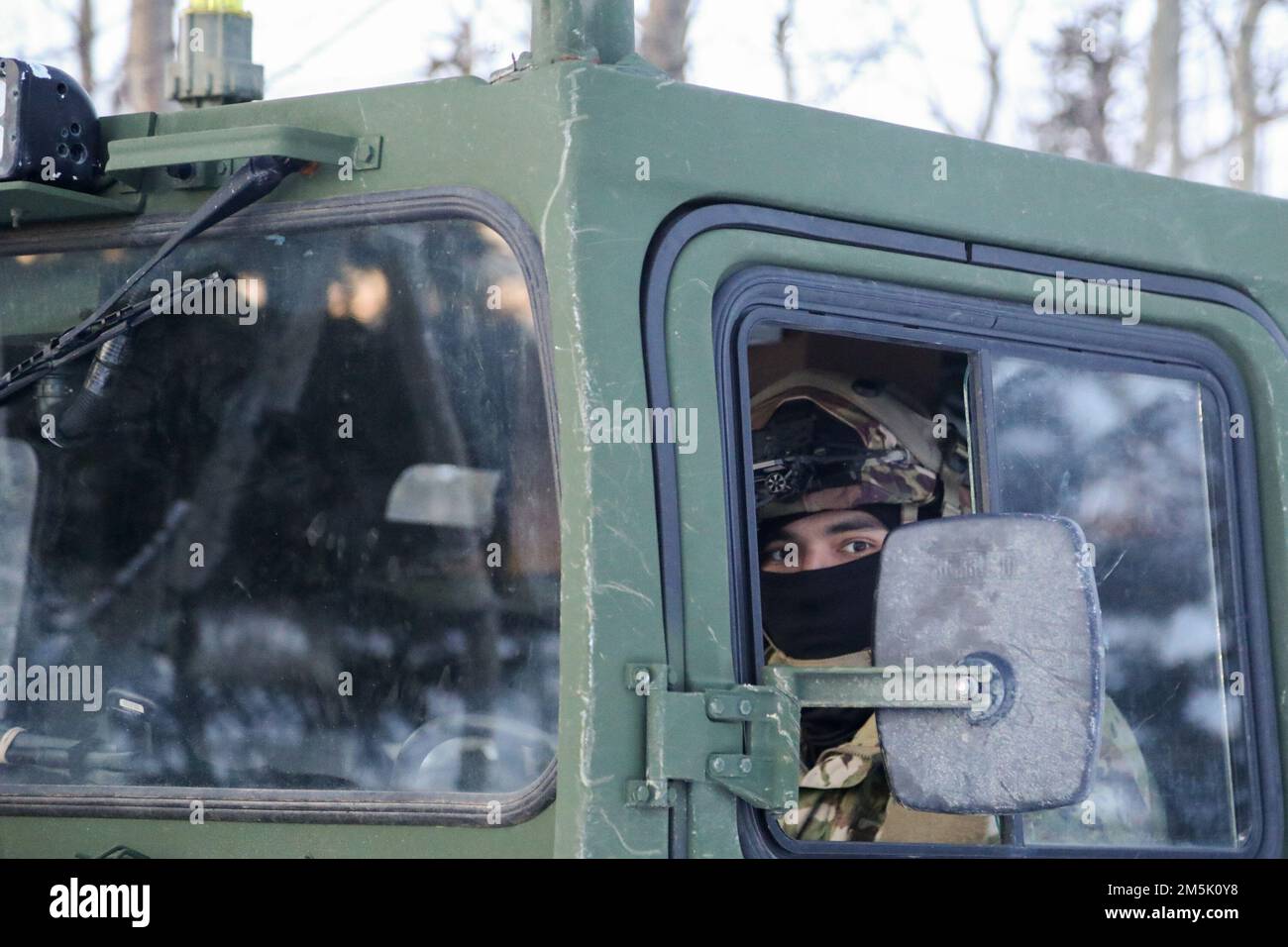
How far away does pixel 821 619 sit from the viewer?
260cm

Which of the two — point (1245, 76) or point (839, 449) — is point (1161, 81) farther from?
point (839, 449)

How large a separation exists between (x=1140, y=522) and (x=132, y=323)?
4.42ft

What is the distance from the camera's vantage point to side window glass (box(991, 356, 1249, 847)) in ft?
7.83

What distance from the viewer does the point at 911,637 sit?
1.87m

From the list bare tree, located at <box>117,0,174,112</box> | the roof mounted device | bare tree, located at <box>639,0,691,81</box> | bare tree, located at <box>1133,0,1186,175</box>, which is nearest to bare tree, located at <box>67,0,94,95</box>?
bare tree, located at <box>117,0,174,112</box>

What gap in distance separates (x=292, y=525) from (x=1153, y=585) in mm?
1158

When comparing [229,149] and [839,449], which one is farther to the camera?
[839,449]

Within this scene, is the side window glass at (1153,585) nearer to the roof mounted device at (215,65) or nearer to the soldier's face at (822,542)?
the soldier's face at (822,542)

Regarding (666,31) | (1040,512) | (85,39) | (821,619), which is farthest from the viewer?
(85,39)

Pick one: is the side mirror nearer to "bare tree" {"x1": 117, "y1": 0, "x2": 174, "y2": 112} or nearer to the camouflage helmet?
the camouflage helmet

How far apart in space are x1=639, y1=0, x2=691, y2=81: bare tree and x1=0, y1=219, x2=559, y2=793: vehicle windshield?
33.1 feet

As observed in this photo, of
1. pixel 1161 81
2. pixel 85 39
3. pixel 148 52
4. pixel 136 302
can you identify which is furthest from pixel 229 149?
pixel 1161 81

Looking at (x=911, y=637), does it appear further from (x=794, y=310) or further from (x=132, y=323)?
(x=132, y=323)

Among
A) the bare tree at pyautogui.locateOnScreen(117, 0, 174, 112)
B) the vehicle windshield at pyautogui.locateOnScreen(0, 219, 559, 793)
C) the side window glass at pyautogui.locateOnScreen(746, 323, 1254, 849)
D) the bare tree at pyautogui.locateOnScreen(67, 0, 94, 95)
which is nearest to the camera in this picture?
the vehicle windshield at pyautogui.locateOnScreen(0, 219, 559, 793)
